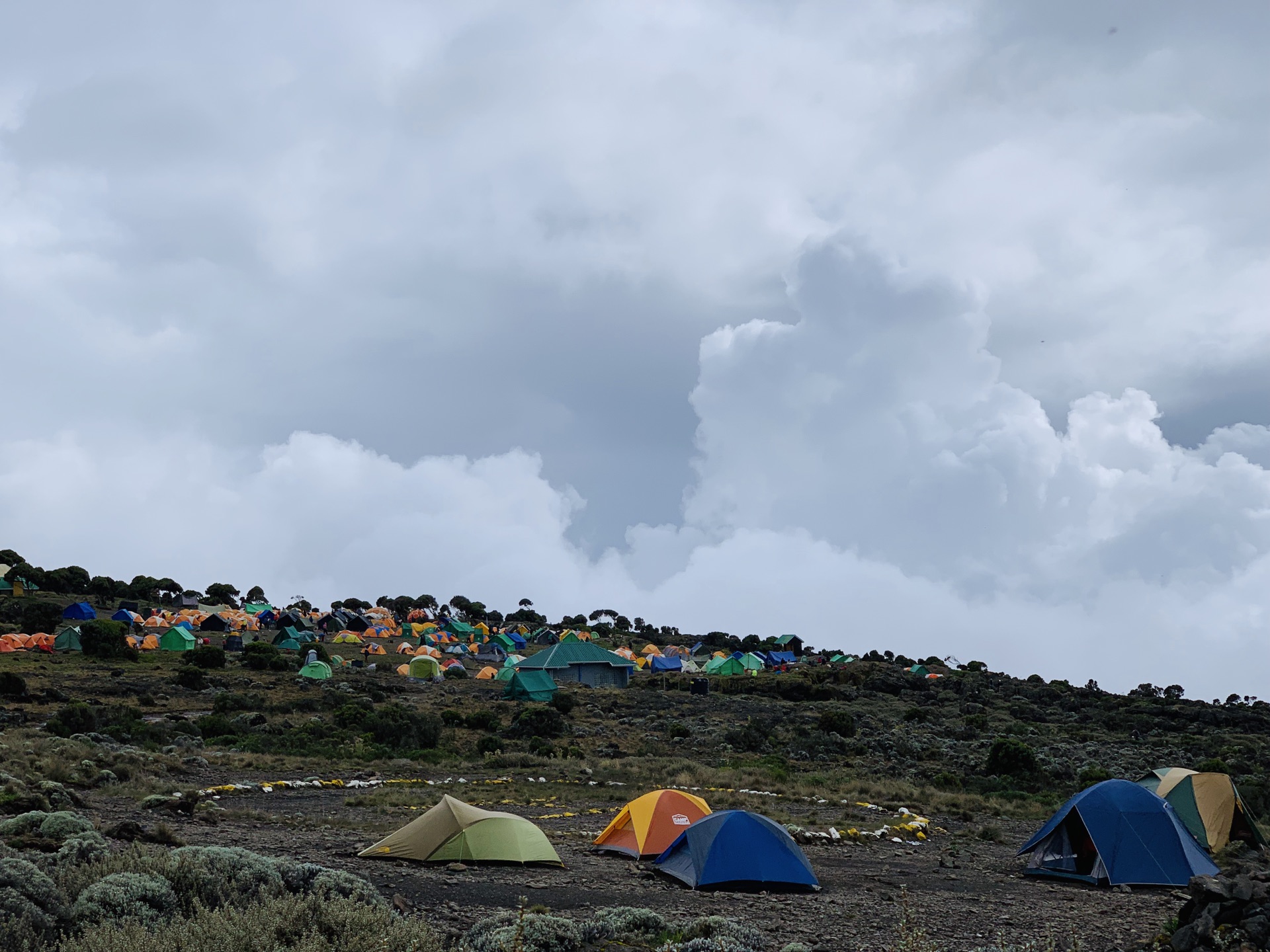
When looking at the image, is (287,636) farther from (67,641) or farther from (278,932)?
(278,932)

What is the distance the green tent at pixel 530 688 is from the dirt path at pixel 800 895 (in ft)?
93.9

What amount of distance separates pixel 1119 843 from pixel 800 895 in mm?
5937

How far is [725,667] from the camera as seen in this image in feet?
222

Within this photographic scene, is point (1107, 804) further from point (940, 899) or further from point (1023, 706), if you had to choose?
point (1023, 706)

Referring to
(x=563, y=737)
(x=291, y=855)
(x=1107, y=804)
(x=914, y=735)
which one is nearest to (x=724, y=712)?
(x=914, y=735)

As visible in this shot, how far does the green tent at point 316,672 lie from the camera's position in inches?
1971

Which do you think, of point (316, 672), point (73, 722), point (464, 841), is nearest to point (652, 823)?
point (464, 841)

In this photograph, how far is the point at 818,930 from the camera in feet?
37.2

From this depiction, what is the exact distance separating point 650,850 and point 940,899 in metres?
4.43

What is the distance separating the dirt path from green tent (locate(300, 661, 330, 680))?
3262 centimetres

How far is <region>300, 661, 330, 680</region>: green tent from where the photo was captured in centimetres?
5006

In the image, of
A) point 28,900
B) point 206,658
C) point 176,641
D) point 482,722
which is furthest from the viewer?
point 176,641

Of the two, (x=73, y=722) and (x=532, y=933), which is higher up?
(x=532, y=933)

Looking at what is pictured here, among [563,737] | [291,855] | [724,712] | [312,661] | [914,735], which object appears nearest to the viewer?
[291,855]
